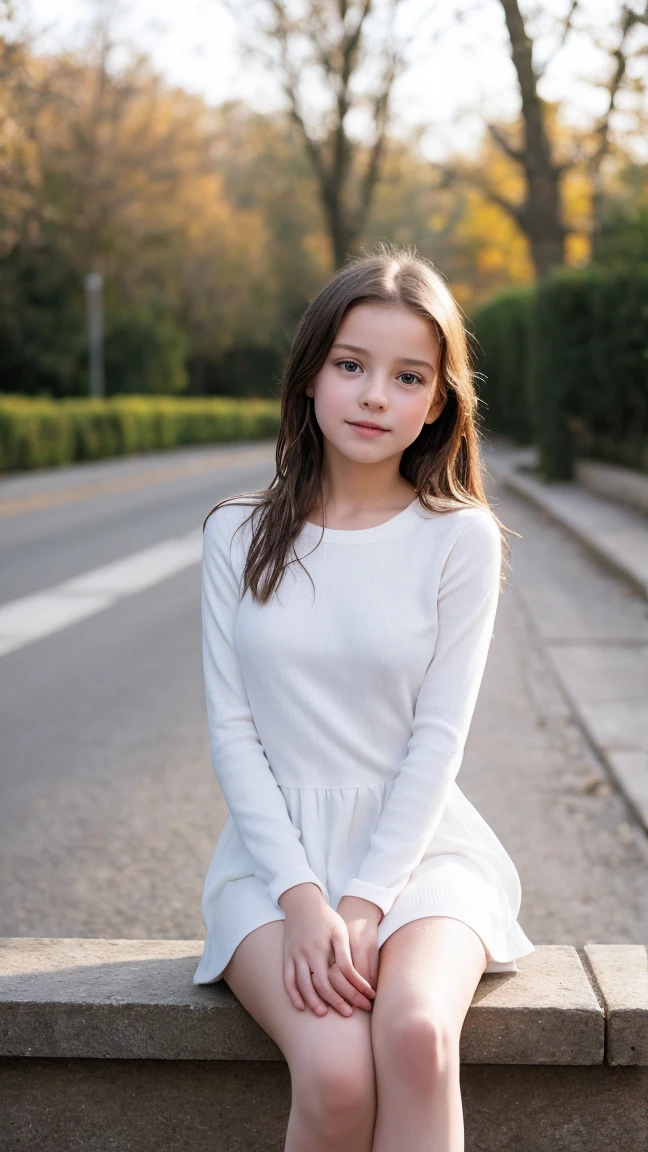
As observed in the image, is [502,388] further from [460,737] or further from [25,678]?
[460,737]

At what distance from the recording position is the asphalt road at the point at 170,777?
384cm

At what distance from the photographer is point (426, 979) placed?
2025mm

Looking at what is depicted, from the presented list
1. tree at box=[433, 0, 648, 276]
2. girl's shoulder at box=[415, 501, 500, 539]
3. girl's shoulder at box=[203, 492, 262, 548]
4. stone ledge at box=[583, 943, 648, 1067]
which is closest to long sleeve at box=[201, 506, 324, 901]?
girl's shoulder at box=[203, 492, 262, 548]

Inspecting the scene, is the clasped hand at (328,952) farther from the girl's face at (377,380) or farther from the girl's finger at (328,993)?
the girl's face at (377,380)

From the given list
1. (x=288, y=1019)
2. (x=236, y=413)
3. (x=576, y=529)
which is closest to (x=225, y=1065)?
(x=288, y=1019)

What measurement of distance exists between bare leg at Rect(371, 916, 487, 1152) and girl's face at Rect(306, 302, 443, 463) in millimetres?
998

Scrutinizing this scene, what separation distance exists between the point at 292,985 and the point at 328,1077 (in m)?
0.18

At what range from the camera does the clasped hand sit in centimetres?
204

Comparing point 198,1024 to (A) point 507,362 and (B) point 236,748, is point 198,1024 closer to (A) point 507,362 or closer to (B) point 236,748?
(B) point 236,748

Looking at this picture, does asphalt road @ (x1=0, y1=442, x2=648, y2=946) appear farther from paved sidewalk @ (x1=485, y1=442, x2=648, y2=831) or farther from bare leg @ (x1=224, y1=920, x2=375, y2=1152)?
bare leg @ (x1=224, y1=920, x2=375, y2=1152)

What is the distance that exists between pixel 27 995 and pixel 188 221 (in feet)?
155

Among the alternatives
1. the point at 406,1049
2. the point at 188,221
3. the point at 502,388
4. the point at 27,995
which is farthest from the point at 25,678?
the point at 188,221

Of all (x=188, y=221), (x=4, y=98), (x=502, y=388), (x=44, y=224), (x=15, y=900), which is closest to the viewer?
(x=15, y=900)

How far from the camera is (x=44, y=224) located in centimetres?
3794
